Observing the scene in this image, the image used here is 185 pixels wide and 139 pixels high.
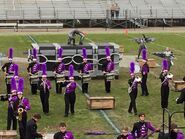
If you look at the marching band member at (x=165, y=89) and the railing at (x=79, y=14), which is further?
the railing at (x=79, y=14)

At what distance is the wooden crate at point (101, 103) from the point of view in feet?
52.3

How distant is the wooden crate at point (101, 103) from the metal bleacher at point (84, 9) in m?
32.8

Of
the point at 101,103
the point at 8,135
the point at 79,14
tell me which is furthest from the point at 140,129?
the point at 79,14

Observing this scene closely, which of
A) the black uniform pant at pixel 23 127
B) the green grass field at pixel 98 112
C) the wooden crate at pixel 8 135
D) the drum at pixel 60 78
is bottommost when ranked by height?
the green grass field at pixel 98 112

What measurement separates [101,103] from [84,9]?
1416 inches

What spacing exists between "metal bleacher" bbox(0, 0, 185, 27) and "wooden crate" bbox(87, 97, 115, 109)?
3280 cm

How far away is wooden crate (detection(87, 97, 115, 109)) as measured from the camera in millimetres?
15930

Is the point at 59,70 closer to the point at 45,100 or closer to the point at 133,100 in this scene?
the point at 45,100

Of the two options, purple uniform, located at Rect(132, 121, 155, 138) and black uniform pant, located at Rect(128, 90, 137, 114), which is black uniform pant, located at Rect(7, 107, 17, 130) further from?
black uniform pant, located at Rect(128, 90, 137, 114)

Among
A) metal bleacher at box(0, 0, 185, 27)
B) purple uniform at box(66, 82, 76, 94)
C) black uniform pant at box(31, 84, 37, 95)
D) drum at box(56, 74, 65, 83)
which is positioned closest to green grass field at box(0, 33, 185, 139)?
black uniform pant at box(31, 84, 37, 95)

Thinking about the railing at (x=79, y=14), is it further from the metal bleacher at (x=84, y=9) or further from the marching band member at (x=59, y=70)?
the marching band member at (x=59, y=70)

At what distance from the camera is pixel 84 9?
5131 cm

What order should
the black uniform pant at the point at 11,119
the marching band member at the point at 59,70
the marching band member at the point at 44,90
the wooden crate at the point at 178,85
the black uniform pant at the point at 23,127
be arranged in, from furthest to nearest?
1. the wooden crate at the point at 178,85
2. the marching band member at the point at 59,70
3. the marching band member at the point at 44,90
4. the black uniform pant at the point at 11,119
5. the black uniform pant at the point at 23,127

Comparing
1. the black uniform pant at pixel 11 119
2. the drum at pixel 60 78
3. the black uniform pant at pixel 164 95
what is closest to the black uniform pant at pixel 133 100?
the black uniform pant at pixel 164 95
